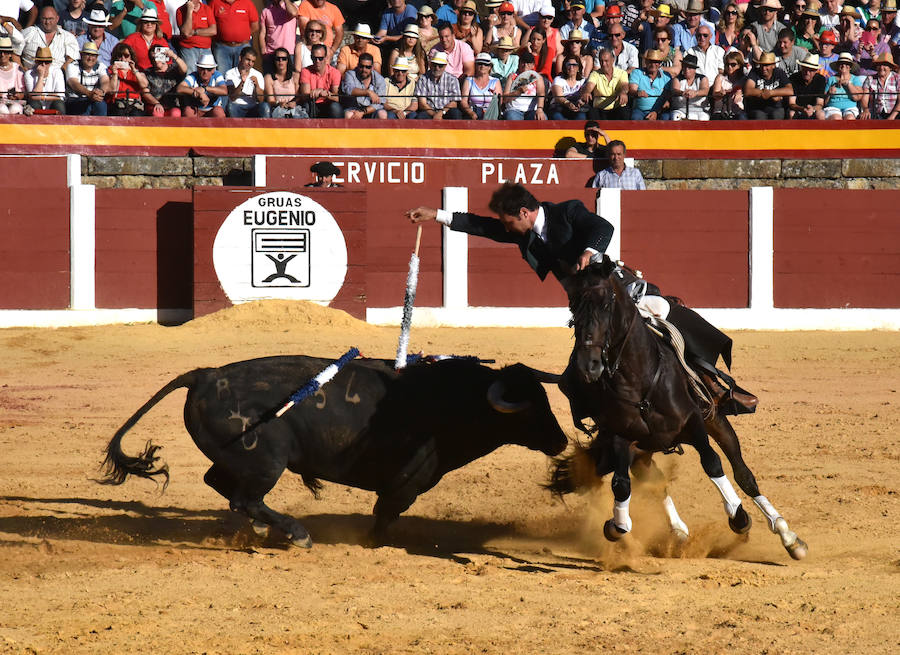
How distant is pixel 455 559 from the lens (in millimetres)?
5207

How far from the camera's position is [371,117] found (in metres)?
13.6

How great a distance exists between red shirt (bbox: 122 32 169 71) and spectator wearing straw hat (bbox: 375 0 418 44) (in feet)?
7.83

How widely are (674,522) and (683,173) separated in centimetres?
898

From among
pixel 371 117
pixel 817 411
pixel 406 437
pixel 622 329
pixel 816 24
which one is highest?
pixel 816 24

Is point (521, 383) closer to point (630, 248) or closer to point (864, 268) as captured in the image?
point (630, 248)

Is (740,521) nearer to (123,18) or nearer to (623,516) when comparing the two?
(623,516)

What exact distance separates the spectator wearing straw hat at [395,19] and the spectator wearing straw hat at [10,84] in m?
3.84

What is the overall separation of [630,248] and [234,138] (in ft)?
14.6

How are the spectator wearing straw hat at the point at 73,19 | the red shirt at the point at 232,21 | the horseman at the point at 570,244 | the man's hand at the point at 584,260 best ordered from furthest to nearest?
1. the red shirt at the point at 232,21
2. the spectator wearing straw hat at the point at 73,19
3. the horseman at the point at 570,244
4. the man's hand at the point at 584,260

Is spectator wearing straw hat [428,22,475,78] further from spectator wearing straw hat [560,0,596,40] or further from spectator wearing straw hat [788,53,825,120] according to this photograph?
spectator wearing straw hat [788,53,825,120]

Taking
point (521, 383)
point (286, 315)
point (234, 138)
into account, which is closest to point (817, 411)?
point (521, 383)

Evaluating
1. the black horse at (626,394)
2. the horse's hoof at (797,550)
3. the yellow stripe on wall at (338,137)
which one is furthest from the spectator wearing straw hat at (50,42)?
the horse's hoof at (797,550)

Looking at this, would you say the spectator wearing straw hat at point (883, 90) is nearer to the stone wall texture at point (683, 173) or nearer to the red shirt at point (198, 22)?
the stone wall texture at point (683, 173)

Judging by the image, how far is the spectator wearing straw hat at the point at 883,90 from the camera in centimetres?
1378
